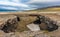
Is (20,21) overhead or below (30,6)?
below

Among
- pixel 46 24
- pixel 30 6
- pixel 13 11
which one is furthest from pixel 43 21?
pixel 13 11

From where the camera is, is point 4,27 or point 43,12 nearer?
point 4,27

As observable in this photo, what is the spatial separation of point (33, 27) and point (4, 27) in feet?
0.88

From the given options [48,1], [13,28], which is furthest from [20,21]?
[48,1]

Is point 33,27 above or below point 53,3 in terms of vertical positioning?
below

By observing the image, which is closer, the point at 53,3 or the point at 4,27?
the point at 4,27

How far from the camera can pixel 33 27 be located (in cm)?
132

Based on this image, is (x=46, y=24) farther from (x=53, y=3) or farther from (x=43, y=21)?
(x=53, y=3)

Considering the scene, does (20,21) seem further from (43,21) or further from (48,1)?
(48,1)

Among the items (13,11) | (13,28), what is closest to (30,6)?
(13,11)

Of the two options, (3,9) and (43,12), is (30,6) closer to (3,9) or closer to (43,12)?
(43,12)

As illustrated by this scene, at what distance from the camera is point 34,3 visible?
1.36 metres

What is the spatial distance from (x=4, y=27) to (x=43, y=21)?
0.37 metres

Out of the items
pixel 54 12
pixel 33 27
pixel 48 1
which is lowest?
pixel 33 27
